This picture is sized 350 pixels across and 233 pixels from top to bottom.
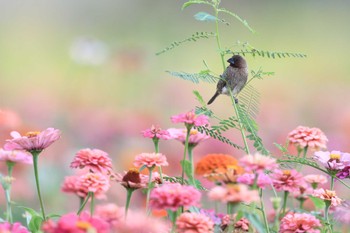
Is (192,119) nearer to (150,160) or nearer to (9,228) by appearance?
(150,160)

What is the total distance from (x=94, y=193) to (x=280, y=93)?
169 centimetres

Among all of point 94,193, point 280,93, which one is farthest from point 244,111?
point 280,93

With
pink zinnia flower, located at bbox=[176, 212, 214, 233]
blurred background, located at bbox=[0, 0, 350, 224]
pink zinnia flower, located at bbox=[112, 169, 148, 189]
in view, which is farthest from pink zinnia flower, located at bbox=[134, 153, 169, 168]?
blurred background, located at bbox=[0, 0, 350, 224]

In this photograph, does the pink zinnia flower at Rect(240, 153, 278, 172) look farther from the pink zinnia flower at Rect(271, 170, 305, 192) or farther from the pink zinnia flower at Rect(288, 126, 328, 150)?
the pink zinnia flower at Rect(288, 126, 328, 150)

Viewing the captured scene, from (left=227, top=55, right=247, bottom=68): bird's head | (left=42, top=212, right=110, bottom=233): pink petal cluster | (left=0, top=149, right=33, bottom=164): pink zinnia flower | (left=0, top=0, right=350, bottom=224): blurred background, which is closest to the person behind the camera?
(left=42, top=212, right=110, bottom=233): pink petal cluster

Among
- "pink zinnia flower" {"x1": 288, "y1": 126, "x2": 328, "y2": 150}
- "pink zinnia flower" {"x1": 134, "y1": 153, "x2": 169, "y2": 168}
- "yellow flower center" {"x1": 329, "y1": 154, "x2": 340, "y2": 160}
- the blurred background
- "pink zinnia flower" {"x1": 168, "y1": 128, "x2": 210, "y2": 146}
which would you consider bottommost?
"pink zinnia flower" {"x1": 134, "y1": 153, "x2": 169, "y2": 168}

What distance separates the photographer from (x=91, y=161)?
→ 0.76 metres

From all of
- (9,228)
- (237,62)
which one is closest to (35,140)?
(9,228)

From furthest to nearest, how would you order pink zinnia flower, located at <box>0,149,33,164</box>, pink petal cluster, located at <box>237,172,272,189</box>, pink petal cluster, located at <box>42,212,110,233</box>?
pink zinnia flower, located at <box>0,149,33,164</box> → pink petal cluster, located at <box>237,172,272,189</box> → pink petal cluster, located at <box>42,212,110,233</box>

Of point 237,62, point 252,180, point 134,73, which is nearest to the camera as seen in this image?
point 252,180

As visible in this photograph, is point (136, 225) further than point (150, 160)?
No

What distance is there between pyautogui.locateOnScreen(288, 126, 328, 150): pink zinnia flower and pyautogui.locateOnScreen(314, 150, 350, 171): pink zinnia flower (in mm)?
12

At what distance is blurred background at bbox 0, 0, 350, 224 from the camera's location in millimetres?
1810

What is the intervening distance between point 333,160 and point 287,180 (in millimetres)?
119
